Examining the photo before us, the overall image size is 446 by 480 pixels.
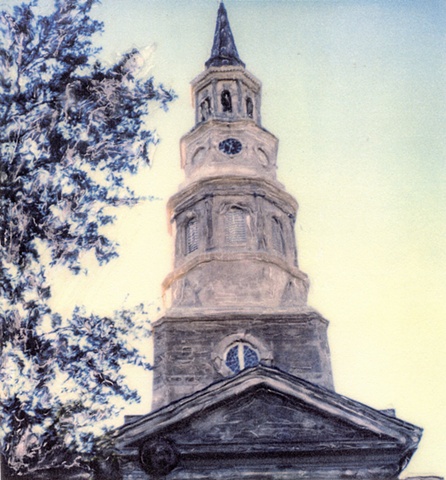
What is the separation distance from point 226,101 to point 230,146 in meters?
2.72

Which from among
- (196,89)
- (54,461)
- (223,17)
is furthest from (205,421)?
(223,17)

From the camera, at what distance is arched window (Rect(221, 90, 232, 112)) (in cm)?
2598

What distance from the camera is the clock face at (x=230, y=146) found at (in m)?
24.2

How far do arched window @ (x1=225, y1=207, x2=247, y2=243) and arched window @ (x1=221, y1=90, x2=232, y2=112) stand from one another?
17.7 feet

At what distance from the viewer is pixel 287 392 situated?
51.6ft

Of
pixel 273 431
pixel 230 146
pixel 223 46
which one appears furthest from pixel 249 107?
pixel 273 431

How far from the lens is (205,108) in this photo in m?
26.2

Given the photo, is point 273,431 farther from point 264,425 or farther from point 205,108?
point 205,108

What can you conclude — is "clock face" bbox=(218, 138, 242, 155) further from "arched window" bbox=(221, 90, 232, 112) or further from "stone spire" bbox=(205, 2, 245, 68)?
"stone spire" bbox=(205, 2, 245, 68)

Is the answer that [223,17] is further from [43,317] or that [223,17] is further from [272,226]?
[43,317]

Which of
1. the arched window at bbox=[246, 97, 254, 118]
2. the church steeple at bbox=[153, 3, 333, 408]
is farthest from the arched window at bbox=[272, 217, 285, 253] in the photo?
the arched window at bbox=[246, 97, 254, 118]

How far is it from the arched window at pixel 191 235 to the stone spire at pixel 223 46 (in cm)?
815

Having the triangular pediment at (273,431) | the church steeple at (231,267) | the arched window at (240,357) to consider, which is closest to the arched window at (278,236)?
the church steeple at (231,267)

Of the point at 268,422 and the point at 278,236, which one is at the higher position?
the point at 278,236
